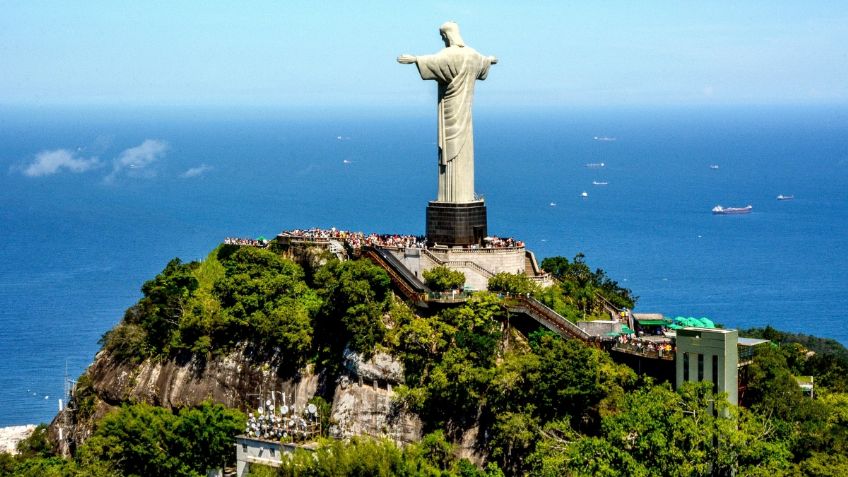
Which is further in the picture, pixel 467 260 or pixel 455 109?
pixel 455 109

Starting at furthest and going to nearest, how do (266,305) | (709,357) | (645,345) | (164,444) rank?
(266,305), (164,444), (645,345), (709,357)

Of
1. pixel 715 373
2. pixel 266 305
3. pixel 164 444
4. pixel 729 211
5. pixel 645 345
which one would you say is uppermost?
pixel 729 211

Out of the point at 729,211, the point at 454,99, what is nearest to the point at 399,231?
the point at 729,211

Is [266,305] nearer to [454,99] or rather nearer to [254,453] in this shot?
[254,453]

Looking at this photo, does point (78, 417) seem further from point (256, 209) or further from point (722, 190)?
point (722, 190)

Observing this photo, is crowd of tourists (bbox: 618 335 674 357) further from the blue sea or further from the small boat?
the small boat

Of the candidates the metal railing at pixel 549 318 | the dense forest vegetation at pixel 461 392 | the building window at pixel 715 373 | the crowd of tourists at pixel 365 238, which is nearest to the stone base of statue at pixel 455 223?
the crowd of tourists at pixel 365 238
